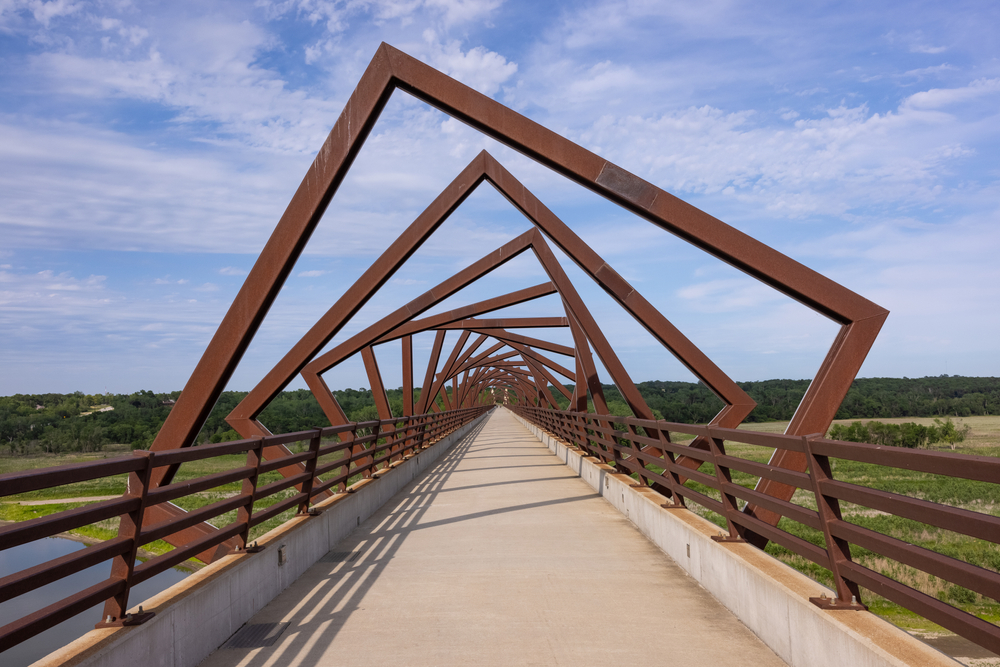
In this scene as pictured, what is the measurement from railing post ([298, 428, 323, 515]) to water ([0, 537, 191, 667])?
5.97m

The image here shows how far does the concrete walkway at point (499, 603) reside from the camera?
409 cm

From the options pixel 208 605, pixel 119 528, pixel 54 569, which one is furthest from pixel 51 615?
pixel 208 605

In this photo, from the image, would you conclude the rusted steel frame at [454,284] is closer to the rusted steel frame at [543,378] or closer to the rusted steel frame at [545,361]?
the rusted steel frame at [545,361]

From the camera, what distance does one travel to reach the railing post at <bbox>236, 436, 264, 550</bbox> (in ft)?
17.5

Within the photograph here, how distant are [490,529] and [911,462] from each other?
20.1 ft

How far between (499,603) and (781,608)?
6.98ft

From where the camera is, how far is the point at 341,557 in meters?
6.99

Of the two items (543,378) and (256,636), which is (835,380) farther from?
(543,378)

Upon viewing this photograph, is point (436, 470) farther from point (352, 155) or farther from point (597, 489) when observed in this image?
point (352, 155)

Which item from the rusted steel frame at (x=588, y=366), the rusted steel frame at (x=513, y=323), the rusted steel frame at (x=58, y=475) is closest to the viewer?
the rusted steel frame at (x=58, y=475)

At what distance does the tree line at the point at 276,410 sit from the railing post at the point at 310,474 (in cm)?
3560

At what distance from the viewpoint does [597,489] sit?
Answer: 12062 mm

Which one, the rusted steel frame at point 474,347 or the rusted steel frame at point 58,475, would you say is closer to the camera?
the rusted steel frame at point 58,475

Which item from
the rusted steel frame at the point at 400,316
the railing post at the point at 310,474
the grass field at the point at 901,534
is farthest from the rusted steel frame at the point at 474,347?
the railing post at the point at 310,474
